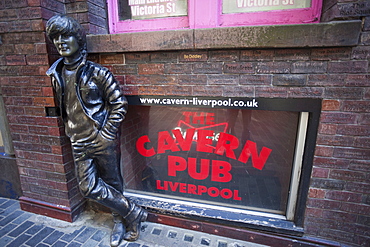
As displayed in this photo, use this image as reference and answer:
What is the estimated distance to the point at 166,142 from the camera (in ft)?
9.41

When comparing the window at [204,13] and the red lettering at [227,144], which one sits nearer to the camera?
the window at [204,13]

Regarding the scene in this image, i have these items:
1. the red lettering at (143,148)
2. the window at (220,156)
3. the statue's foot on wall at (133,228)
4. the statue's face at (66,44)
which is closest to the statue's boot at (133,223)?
the statue's foot on wall at (133,228)

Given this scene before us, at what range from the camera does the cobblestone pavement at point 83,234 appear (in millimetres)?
2439

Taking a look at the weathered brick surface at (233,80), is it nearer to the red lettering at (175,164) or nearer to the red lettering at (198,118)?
the red lettering at (198,118)

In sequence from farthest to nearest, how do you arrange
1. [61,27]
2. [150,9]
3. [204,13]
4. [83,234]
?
[83,234], [150,9], [204,13], [61,27]

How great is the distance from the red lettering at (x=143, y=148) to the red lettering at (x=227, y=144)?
3.03ft

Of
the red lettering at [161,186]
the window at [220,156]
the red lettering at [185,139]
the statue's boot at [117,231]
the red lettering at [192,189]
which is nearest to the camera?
the window at [220,156]

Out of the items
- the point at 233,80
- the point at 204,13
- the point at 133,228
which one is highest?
the point at 204,13

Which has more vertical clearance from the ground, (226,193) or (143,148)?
(143,148)

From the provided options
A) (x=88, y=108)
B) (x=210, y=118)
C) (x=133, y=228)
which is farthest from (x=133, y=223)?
(x=210, y=118)

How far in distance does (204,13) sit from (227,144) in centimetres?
154

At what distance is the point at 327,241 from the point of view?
224 cm

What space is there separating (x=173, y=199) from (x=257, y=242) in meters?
1.14

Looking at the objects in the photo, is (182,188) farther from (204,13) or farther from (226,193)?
(204,13)
